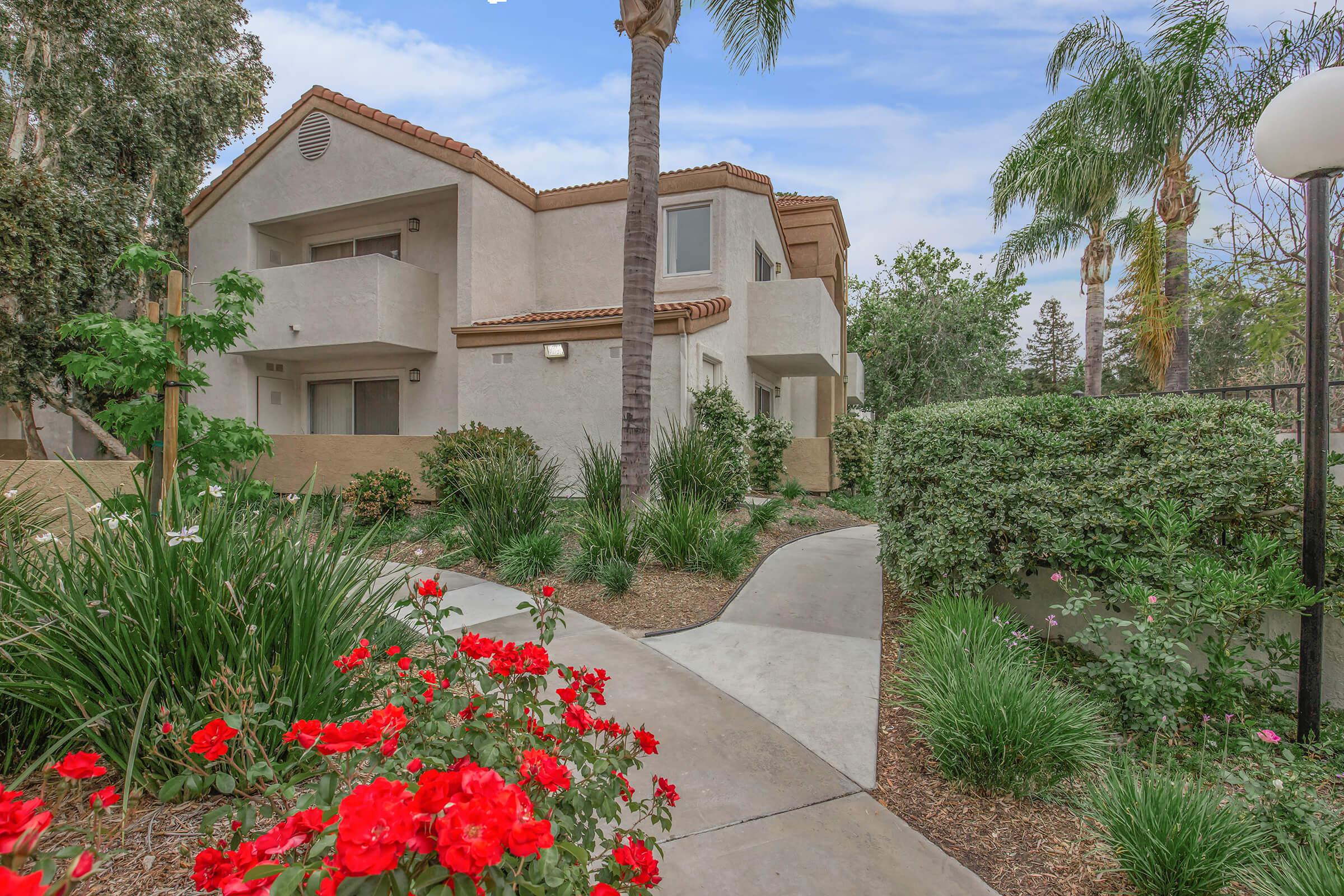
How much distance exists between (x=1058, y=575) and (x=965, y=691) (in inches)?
50.1

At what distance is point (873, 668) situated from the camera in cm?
451

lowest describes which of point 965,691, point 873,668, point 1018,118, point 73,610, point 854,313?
point 873,668

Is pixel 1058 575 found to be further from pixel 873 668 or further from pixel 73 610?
pixel 73 610

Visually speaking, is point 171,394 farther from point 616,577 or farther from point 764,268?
point 764,268

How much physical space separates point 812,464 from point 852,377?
7.58 m

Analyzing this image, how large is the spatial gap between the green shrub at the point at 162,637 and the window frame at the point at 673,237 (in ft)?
36.1

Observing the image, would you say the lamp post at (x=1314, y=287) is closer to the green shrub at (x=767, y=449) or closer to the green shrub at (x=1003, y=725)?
the green shrub at (x=1003, y=725)

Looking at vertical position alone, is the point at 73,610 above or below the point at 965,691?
above

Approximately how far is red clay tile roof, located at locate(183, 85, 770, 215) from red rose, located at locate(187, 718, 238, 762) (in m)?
12.2

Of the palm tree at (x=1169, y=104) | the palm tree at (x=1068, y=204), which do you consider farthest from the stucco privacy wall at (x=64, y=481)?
the palm tree at (x=1068, y=204)

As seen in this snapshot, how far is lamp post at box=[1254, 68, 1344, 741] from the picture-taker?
3.40 metres

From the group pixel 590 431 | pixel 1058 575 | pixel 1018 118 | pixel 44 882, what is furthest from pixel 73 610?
pixel 1018 118

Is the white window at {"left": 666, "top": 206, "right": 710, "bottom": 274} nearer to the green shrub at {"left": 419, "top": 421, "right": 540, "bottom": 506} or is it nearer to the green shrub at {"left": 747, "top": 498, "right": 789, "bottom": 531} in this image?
the green shrub at {"left": 419, "top": 421, "right": 540, "bottom": 506}

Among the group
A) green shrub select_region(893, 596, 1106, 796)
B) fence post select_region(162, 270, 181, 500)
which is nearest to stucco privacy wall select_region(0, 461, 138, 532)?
fence post select_region(162, 270, 181, 500)
